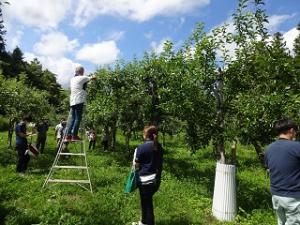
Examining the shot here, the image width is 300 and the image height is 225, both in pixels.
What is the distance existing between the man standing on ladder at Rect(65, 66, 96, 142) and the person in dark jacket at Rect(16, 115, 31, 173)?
129 inches

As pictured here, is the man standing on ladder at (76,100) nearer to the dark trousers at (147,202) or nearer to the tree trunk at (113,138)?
the dark trousers at (147,202)

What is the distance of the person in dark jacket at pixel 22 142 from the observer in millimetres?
13352

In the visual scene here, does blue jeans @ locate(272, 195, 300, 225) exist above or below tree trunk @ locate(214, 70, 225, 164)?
below

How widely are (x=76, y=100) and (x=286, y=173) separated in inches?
255

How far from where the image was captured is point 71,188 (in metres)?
11.2

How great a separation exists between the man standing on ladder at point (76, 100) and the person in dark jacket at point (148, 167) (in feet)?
11.2

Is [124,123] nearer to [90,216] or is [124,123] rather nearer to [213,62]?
[213,62]

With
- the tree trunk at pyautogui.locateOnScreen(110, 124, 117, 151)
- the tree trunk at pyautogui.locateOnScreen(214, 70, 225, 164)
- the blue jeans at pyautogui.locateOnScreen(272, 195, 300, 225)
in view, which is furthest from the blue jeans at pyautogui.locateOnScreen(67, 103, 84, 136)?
the tree trunk at pyautogui.locateOnScreen(110, 124, 117, 151)

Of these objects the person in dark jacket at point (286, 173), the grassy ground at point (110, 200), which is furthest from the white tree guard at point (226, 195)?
the person in dark jacket at point (286, 173)

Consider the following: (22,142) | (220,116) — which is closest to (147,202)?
(220,116)

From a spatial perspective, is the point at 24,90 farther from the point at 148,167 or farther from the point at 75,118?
the point at 148,167

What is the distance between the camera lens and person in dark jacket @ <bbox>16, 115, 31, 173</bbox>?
526 inches

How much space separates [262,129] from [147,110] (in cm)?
906

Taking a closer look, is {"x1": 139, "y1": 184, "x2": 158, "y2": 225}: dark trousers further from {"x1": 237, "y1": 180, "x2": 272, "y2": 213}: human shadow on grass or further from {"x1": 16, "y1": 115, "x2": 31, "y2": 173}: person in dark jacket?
{"x1": 16, "y1": 115, "x2": 31, "y2": 173}: person in dark jacket
